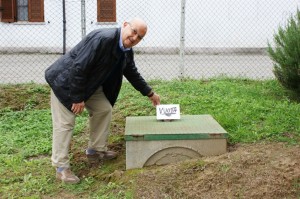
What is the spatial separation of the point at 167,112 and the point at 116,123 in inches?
50.4

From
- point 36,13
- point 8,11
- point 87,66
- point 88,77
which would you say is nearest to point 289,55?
point 88,77

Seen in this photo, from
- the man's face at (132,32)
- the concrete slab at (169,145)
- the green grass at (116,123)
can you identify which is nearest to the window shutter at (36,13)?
the green grass at (116,123)

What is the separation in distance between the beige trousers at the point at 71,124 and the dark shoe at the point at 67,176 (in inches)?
2.4

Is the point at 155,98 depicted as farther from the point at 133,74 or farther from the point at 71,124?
the point at 71,124

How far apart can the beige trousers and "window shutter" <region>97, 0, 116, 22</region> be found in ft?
39.8

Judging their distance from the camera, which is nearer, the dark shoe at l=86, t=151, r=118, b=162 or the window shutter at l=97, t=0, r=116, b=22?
the dark shoe at l=86, t=151, r=118, b=162

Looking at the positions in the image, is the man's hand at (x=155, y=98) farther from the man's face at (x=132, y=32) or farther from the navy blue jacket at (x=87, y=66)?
the man's face at (x=132, y=32)

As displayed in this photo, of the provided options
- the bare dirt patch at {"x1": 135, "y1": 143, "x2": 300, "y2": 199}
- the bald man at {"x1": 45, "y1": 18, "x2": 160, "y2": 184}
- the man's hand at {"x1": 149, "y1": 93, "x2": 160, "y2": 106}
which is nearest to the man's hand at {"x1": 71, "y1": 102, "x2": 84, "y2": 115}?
the bald man at {"x1": 45, "y1": 18, "x2": 160, "y2": 184}

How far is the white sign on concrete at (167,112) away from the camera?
457cm

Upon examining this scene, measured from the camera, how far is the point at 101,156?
178 inches

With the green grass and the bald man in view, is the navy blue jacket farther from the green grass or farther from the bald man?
the green grass

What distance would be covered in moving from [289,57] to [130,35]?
11.4 feet

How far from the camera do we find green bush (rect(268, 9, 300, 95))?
646cm

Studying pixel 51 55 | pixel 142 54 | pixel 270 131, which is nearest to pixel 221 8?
pixel 142 54
